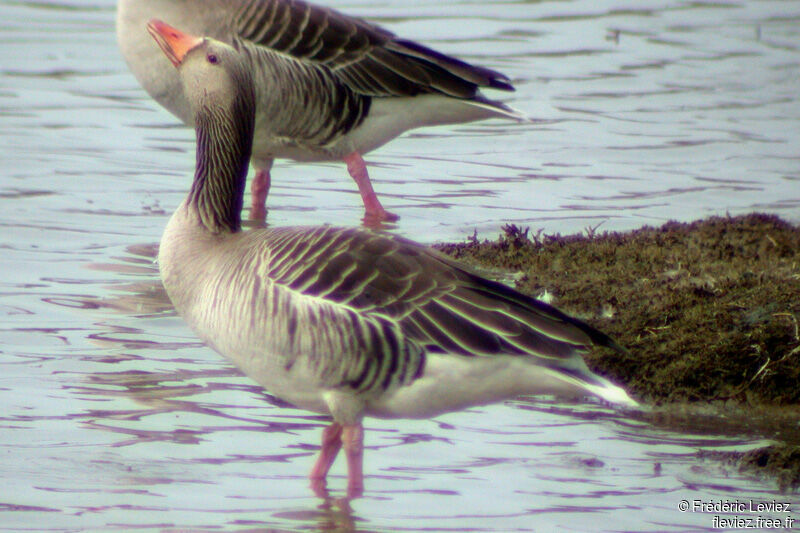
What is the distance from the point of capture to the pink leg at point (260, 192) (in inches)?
419

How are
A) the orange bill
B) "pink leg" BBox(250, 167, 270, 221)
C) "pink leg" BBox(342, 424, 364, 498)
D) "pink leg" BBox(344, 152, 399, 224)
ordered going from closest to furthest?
1. "pink leg" BBox(342, 424, 364, 498)
2. the orange bill
3. "pink leg" BBox(344, 152, 399, 224)
4. "pink leg" BBox(250, 167, 270, 221)

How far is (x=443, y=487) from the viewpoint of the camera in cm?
594

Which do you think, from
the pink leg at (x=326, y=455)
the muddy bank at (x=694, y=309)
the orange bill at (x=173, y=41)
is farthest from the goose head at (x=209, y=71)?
the muddy bank at (x=694, y=309)

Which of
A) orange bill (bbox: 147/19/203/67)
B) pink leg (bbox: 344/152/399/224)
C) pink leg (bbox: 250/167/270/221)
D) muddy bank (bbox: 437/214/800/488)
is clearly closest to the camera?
muddy bank (bbox: 437/214/800/488)

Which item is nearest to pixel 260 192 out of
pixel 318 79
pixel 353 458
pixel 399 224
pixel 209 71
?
pixel 318 79

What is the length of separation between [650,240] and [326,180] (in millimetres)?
3949

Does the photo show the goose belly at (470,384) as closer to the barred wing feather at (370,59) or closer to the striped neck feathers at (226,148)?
the striped neck feathers at (226,148)

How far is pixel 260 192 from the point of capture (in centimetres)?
1070

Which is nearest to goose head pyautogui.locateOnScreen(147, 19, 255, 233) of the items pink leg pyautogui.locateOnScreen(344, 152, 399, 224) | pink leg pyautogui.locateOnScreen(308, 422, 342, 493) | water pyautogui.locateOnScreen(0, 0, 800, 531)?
water pyautogui.locateOnScreen(0, 0, 800, 531)

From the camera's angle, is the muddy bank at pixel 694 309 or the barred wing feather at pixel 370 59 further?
the barred wing feather at pixel 370 59

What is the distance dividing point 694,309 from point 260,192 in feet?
14.0

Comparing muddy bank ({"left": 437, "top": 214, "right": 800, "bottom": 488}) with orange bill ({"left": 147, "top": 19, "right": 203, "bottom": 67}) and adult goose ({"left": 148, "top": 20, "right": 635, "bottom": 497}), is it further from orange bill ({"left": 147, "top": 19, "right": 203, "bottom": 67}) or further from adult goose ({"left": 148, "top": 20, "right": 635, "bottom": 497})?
orange bill ({"left": 147, "top": 19, "right": 203, "bottom": 67})

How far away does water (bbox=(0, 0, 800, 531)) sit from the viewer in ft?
19.0

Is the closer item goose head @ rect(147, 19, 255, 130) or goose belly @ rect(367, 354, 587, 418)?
goose belly @ rect(367, 354, 587, 418)
